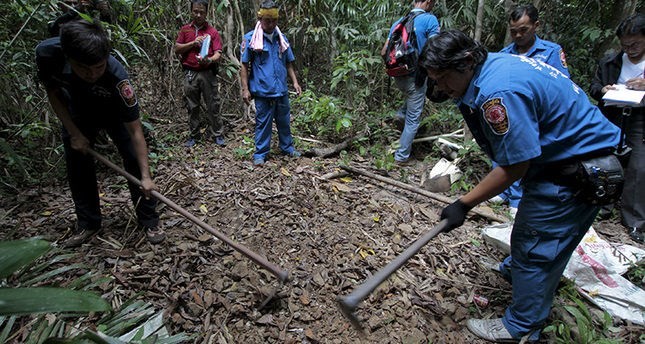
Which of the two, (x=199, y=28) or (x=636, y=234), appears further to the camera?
(x=199, y=28)

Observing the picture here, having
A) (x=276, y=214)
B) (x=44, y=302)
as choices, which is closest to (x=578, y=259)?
(x=276, y=214)

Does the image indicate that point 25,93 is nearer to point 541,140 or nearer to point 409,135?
point 409,135

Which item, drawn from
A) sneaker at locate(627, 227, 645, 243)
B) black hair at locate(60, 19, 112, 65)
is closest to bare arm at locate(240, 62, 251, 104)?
black hair at locate(60, 19, 112, 65)

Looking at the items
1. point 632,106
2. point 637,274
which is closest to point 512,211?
point 637,274

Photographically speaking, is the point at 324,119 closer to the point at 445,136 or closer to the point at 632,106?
Result: the point at 445,136

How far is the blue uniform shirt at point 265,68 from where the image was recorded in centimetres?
433

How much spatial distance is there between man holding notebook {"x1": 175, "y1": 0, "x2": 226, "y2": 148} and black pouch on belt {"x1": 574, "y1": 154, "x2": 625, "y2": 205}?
4.39 m

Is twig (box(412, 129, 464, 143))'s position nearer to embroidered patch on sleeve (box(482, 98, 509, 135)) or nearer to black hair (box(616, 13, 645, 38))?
black hair (box(616, 13, 645, 38))

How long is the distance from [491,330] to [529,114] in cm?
151

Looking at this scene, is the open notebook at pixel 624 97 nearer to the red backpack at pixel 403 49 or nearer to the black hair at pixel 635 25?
the black hair at pixel 635 25

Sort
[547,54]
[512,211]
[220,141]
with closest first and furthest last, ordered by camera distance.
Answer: [547,54] < [512,211] < [220,141]

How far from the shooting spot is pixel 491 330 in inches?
94.3

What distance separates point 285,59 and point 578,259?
3.78m

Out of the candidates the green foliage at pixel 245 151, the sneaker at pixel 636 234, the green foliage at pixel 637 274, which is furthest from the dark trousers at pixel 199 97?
the sneaker at pixel 636 234
